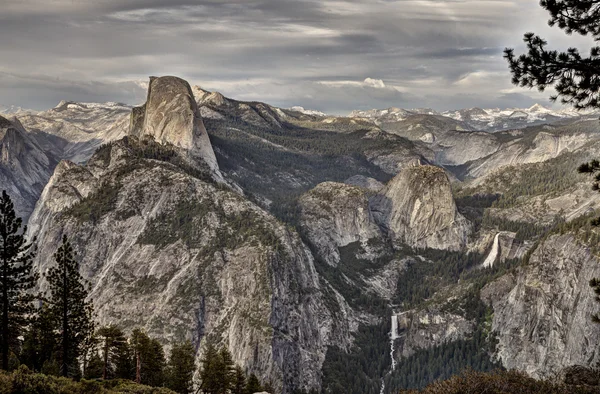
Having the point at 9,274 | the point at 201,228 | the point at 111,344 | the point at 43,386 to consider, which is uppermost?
the point at 9,274

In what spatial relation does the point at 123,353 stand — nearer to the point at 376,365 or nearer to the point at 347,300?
the point at 376,365

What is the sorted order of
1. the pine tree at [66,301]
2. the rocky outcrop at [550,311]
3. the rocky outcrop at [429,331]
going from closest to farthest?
the pine tree at [66,301] → the rocky outcrop at [550,311] → the rocky outcrop at [429,331]

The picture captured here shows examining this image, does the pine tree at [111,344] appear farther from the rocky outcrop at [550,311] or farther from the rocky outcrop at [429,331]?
the rocky outcrop at [429,331]

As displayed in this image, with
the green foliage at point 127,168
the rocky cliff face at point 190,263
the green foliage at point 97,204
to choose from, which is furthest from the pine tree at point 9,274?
the green foliage at point 97,204

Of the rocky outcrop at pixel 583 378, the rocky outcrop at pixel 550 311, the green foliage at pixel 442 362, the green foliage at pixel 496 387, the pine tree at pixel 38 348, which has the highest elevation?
the rocky outcrop at pixel 583 378

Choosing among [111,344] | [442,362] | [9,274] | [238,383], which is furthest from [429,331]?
[9,274]

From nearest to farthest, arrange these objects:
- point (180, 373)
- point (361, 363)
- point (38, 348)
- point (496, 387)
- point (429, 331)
Answer: point (496, 387), point (38, 348), point (180, 373), point (361, 363), point (429, 331)

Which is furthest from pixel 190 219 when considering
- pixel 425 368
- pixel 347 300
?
pixel 425 368

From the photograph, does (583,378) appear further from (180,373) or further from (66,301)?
(180,373)

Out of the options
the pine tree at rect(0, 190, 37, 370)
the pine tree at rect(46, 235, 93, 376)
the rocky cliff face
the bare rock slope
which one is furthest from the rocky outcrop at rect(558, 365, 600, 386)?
the bare rock slope

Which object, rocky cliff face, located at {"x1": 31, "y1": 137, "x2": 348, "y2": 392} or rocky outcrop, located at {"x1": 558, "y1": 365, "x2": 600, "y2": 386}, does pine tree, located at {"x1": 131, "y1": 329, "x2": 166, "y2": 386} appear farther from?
rocky outcrop, located at {"x1": 558, "y1": 365, "x2": 600, "y2": 386}
